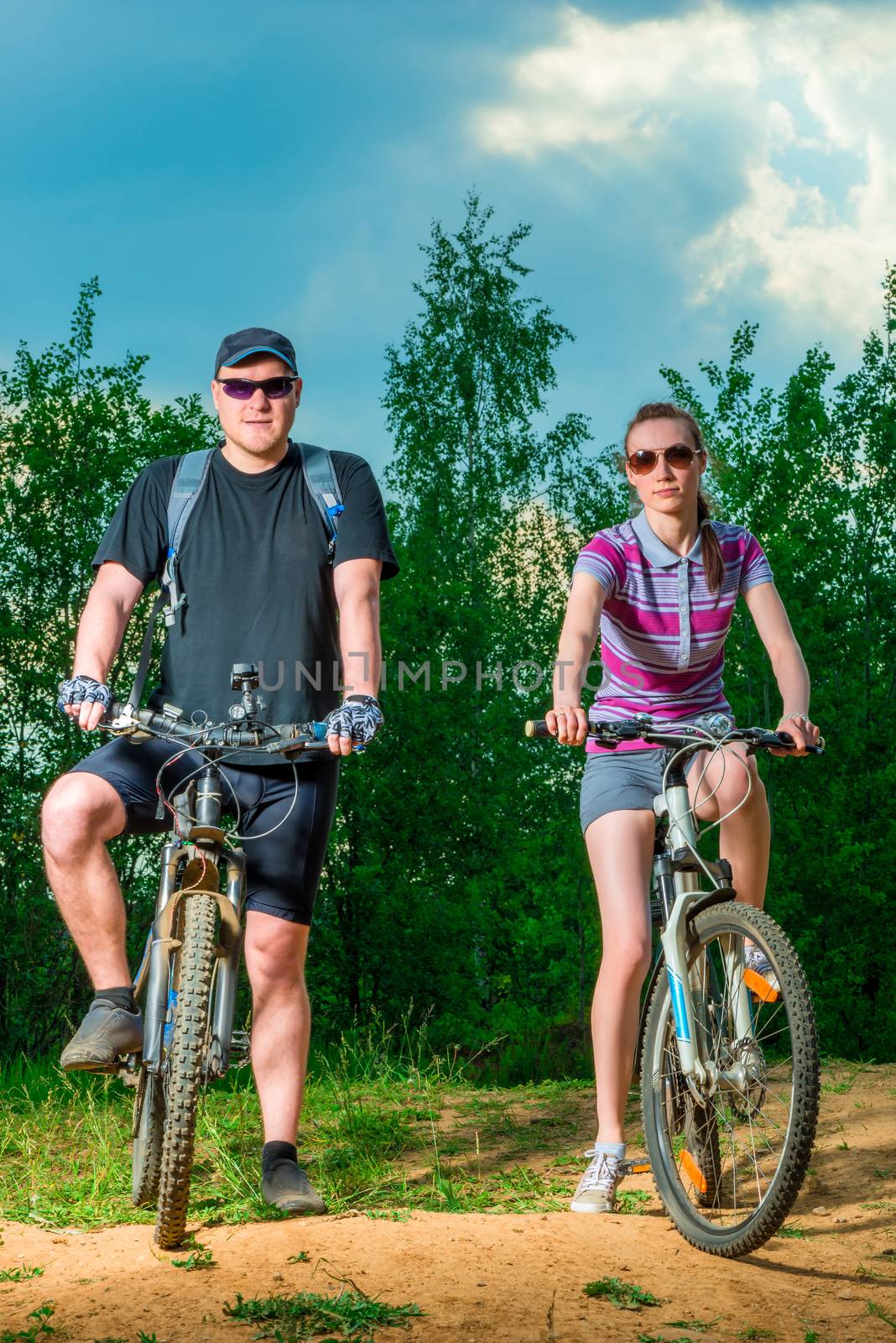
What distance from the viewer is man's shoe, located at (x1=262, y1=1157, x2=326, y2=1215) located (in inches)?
153

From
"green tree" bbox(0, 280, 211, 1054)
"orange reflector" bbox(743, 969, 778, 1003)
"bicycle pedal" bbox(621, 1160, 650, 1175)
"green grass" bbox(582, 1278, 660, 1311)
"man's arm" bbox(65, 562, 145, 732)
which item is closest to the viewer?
"green grass" bbox(582, 1278, 660, 1311)

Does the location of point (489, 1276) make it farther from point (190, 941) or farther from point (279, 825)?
Answer: point (279, 825)

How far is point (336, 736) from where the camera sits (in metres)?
3.54

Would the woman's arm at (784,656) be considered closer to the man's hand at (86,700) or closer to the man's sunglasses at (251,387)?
the man's sunglasses at (251,387)

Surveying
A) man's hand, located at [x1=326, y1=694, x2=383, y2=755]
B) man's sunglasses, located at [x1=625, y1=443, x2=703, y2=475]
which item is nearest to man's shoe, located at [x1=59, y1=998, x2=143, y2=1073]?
man's hand, located at [x1=326, y1=694, x2=383, y2=755]

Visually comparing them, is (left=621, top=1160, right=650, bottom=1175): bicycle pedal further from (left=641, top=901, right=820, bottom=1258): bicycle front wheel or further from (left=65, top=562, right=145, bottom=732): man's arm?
(left=65, top=562, right=145, bottom=732): man's arm

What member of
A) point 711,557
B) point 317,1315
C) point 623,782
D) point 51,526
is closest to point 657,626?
point 711,557

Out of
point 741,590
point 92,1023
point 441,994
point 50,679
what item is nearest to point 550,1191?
point 92,1023

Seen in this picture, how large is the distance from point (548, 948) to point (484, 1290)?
814 inches

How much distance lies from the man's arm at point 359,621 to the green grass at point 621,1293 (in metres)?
1.69

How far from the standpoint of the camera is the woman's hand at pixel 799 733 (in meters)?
3.64

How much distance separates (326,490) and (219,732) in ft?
3.20

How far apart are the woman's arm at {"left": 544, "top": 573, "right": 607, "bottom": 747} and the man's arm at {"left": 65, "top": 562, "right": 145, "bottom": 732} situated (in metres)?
1.28

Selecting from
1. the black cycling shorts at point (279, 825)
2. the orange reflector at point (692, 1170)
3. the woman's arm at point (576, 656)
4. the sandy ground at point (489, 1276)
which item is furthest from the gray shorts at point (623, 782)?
the sandy ground at point (489, 1276)
